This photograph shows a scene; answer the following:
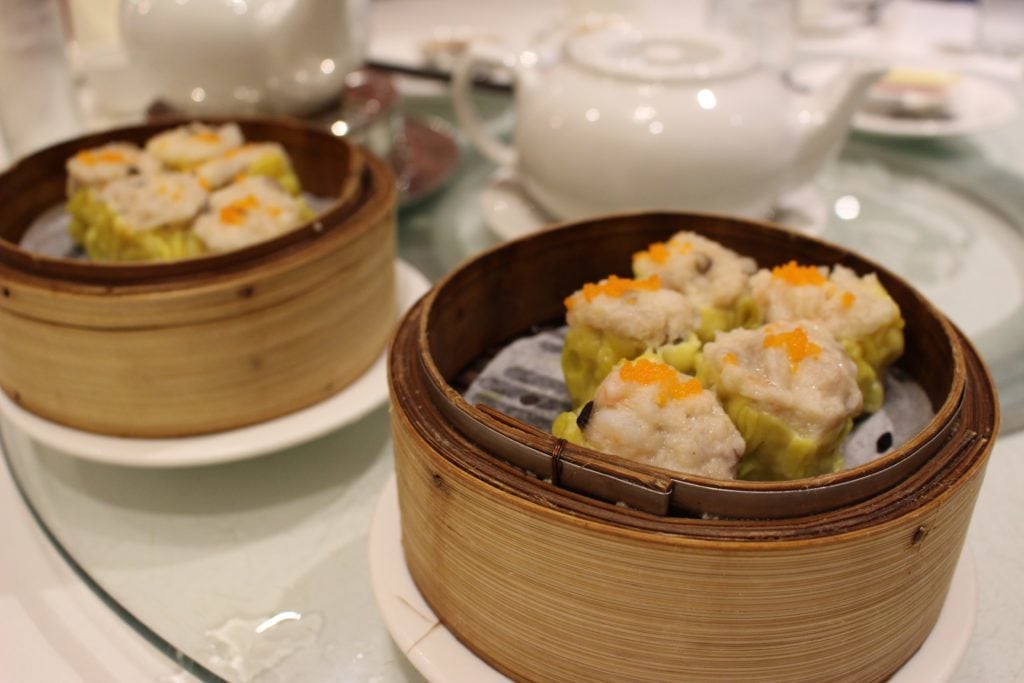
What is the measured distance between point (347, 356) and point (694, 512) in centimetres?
70

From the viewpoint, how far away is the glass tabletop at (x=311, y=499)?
3.36 feet

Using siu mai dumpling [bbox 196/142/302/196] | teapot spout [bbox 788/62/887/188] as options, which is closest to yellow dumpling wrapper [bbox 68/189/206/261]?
siu mai dumpling [bbox 196/142/302/196]

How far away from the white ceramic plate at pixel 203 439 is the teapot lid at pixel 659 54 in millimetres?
746

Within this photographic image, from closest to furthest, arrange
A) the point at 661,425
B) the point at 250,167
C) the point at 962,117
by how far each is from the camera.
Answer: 1. the point at 661,425
2. the point at 250,167
3. the point at 962,117

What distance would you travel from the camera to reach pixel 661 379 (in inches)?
34.8

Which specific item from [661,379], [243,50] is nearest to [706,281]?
[661,379]

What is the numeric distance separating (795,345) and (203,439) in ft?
2.57

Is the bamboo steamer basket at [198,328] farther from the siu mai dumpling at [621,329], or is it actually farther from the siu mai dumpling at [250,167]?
the siu mai dumpling at [621,329]

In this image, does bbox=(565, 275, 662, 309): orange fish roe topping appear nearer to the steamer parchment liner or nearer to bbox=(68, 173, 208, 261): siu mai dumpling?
the steamer parchment liner

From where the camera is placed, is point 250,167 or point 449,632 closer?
point 449,632

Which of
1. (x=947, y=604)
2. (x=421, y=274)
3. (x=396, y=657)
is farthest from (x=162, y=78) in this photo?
(x=947, y=604)

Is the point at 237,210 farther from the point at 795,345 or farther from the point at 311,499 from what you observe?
the point at 795,345

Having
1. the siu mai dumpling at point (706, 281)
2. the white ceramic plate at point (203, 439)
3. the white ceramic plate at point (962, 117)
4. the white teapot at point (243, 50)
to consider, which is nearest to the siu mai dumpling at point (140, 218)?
the white ceramic plate at point (203, 439)

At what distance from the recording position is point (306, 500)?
1.24 metres
